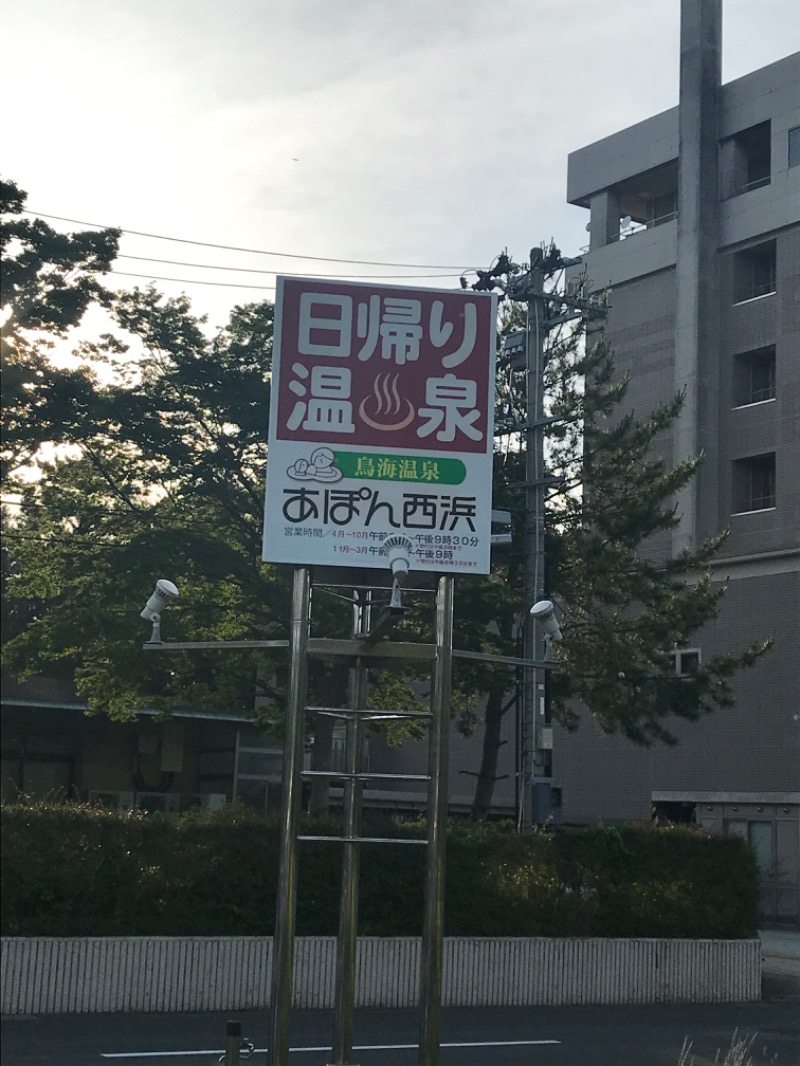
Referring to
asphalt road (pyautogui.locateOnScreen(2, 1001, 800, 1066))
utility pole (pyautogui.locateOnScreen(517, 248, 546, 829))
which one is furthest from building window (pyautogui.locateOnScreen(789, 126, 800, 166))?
asphalt road (pyautogui.locateOnScreen(2, 1001, 800, 1066))

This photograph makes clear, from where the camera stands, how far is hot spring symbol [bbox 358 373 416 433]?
10070mm

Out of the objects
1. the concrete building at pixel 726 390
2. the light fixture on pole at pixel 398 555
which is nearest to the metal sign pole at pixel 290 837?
the light fixture on pole at pixel 398 555

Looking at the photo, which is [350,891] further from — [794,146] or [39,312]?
[794,146]

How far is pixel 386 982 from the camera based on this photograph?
16875 mm

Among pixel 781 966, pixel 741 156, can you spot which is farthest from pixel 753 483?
pixel 781 966

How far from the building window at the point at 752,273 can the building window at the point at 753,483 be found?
4.49 meters

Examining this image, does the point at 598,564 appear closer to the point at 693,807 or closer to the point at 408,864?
the point at 408,864

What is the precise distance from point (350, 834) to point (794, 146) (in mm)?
30866

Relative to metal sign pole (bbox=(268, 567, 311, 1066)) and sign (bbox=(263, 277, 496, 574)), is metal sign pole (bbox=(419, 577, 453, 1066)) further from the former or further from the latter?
metal sign pole (bbox=(268, 567, 311, 1066))

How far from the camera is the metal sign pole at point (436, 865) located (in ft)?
30.8

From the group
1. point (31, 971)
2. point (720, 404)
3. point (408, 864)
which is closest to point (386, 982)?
point (408, 864)

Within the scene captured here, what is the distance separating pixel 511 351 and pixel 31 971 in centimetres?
1377

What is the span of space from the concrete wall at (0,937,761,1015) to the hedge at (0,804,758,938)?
0.36 m

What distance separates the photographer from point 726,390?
37.2m
